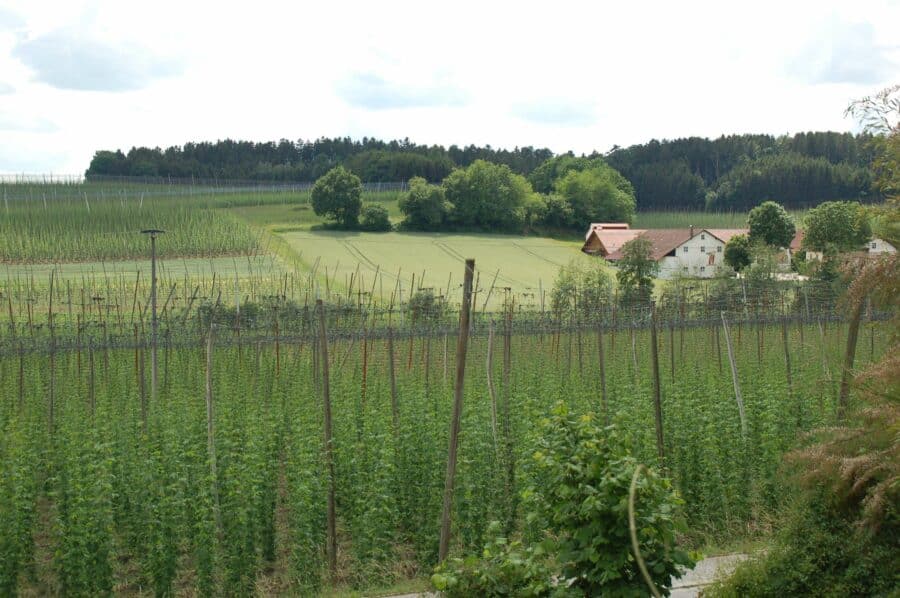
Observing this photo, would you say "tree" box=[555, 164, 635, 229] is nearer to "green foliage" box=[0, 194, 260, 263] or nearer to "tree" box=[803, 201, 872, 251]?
"tree" box=[803, 201, 872, 251]

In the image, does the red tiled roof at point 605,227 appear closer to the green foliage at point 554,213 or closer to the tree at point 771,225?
the green foliage at point 554,213

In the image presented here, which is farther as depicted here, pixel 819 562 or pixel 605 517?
pixel 819 562

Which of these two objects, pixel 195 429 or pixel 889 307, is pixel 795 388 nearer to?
pixel 889 307

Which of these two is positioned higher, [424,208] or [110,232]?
[424,208]

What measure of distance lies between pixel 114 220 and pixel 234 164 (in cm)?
6324

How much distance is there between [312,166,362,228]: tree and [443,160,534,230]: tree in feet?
28.7

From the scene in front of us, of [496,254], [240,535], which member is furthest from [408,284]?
[240,535]

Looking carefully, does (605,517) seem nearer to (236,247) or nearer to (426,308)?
(426,308)

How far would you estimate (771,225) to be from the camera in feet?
194

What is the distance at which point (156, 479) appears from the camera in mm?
9930

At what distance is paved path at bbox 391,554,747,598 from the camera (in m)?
8.01

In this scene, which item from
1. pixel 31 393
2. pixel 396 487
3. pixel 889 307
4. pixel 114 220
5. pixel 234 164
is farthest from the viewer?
pixel 234 164

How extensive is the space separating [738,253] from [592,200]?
30884mm

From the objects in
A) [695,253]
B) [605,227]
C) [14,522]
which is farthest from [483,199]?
[14,522]
